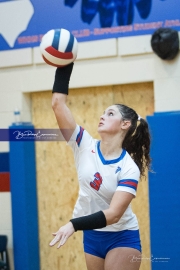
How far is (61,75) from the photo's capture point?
11.7 ft

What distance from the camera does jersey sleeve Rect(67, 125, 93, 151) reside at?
3625 mm

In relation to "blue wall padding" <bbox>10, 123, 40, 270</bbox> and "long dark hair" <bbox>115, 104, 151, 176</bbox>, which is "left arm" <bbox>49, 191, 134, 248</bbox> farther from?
"blue wall padding" <bbox>10, 123, 40, 270</bbox>

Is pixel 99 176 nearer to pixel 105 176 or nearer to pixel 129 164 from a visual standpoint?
pixel 105 176

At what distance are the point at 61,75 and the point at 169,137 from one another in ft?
6.89

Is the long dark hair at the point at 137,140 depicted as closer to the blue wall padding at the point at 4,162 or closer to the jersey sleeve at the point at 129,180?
the jersey sleeve at the point at 129,180

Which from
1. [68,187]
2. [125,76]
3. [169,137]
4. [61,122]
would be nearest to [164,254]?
[169,137]

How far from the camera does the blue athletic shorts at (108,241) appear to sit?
12.0 feet

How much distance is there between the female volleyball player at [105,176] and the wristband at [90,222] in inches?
7.8

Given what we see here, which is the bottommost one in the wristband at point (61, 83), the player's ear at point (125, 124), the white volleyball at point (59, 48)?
the player's ear at point (125, 124)

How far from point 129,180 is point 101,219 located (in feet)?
1.17

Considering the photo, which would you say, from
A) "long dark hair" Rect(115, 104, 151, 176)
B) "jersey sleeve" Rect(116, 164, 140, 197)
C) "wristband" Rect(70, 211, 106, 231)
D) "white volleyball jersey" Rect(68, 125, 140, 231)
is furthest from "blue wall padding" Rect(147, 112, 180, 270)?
"wristband" Rect(70, 211, 106, 231)

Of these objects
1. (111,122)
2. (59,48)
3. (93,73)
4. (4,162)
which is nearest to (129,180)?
(111,122)

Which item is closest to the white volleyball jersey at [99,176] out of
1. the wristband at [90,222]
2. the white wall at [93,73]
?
the wristband at [90,222]

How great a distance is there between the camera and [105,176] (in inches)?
140
